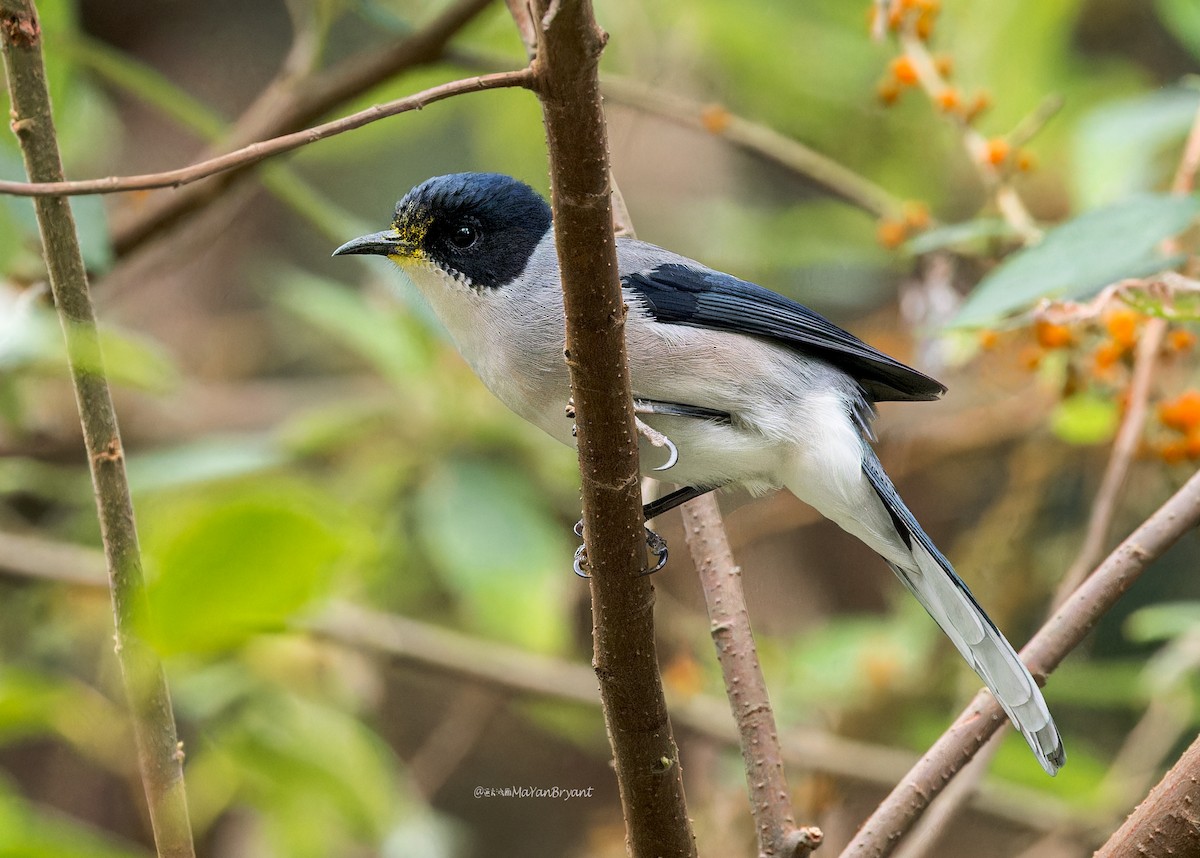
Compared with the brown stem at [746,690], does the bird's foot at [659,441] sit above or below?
above

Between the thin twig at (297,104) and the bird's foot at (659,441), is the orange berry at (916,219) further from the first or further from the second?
the thin twig at (297,104)

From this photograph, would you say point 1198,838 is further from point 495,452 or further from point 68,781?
point 68,781

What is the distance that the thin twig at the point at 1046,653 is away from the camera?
188cm

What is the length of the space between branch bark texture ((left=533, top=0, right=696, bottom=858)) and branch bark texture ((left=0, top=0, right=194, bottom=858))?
0.59 m

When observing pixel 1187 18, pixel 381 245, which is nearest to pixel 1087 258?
pixel 1187 18

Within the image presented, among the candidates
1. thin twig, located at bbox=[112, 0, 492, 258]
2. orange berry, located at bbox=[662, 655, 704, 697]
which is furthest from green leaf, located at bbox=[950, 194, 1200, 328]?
orange berry, located at bbox=[662, 655, 704, 697]

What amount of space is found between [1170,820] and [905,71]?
1.89 m

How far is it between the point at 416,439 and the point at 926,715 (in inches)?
73.9

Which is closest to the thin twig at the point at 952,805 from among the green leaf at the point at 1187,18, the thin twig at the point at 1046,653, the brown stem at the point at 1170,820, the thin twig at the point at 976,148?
the thin twig at the point at 1046,653

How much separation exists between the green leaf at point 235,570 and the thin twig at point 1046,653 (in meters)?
1.29

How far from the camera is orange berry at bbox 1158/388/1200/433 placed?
2.52 m

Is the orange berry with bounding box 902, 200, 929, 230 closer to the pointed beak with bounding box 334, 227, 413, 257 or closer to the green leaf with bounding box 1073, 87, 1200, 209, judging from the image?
the green leaf with bounding box 1073, 87, 1200, 209

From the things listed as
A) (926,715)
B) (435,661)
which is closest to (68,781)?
(435,661)

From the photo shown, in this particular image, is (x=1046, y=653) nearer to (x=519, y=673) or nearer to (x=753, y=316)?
(x=753, y=316)
